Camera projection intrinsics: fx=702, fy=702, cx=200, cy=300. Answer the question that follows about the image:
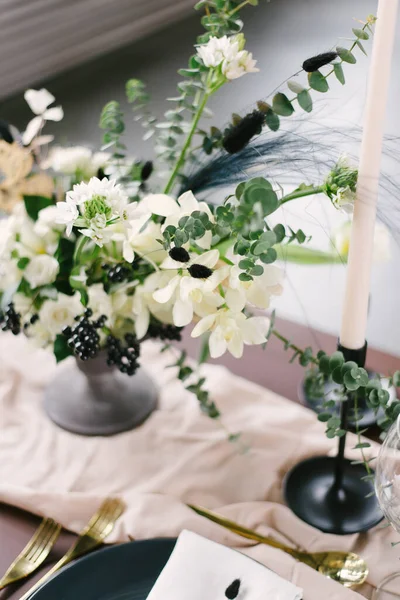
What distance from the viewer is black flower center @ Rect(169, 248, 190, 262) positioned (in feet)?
1.75

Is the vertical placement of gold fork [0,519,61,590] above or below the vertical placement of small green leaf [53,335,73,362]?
below

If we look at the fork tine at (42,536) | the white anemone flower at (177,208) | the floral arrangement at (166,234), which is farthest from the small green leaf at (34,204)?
the fork tine at (42,536)

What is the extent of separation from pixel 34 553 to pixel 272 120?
17.5 inches

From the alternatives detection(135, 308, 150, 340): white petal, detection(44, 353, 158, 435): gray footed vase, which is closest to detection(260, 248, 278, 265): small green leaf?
detection(135, 308, 150, 340): white petal

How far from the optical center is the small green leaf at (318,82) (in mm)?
562

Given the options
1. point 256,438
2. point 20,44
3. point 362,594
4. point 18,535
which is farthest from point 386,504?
point 20,44

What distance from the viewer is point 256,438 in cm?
79

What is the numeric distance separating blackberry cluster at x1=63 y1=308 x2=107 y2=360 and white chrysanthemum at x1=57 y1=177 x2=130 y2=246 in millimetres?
185

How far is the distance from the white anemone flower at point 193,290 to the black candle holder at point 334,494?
0.14 meters

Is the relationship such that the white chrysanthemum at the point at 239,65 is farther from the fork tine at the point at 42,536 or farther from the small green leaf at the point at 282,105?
the fork tine at the point at 42,536

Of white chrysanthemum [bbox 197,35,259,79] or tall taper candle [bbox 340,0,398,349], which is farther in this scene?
white chrysanthemum [bbox 197,35,259,79]

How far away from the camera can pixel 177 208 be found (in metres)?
0.58

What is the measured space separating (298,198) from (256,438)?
1.03 feet

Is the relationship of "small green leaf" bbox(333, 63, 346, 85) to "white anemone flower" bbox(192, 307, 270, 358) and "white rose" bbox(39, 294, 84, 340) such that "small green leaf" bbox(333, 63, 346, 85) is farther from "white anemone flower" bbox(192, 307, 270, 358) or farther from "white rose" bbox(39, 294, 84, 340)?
"white rose" bbox(39, 294, 84, 340)
